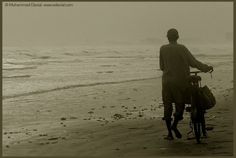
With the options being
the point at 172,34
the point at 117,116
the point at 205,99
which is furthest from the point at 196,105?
the point at 117,116

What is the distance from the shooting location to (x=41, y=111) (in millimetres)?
12109

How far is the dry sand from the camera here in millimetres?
7535

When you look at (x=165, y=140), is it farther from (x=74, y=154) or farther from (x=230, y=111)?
(x=230, y=111)

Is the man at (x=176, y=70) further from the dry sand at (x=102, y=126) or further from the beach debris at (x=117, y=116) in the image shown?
the beach debris at (x=117, y=116)

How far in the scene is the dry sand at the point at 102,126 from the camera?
754 centimetres

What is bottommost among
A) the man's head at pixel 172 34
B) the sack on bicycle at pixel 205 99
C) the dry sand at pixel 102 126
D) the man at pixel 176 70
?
the dry sand at pixel 102 126

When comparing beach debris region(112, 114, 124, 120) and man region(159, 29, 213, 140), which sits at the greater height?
man region(159, 29, 213, 140)

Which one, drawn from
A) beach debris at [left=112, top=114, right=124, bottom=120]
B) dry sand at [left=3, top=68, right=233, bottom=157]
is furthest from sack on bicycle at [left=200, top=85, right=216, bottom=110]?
beach debris at [left=112, top=114, right=124, bottom=120]

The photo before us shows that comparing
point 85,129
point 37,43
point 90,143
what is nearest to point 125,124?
point 85,129

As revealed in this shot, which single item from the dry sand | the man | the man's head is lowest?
the dry sand

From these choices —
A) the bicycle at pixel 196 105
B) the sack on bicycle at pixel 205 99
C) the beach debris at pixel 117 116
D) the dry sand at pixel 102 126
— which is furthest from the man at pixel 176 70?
the beach debris at pixel 117 116

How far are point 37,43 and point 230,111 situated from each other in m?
70.3

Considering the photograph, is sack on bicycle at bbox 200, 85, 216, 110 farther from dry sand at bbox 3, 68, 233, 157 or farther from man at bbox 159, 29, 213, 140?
dry sand at bbox 3, 68, 233, 157

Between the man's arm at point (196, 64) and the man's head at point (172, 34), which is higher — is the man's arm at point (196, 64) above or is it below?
below
